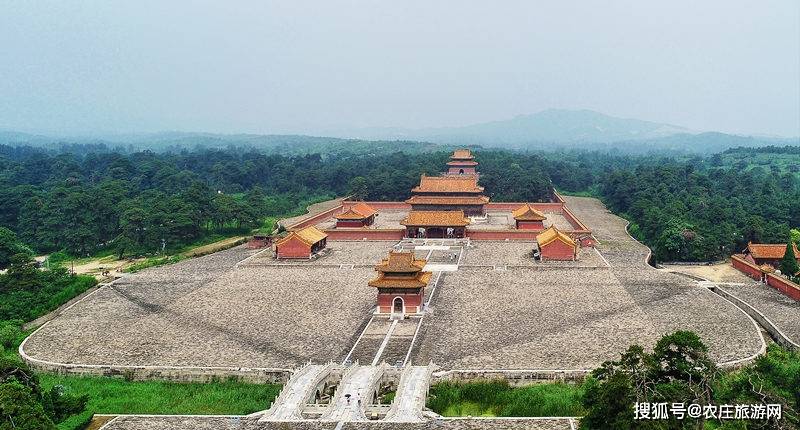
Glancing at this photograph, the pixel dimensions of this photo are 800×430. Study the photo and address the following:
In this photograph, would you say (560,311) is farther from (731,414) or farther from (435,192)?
(435,192)

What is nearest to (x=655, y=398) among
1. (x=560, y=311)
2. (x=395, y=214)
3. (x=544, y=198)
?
(x=560, y=311)

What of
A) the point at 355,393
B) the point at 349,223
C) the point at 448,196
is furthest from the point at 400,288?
the point at 448,196

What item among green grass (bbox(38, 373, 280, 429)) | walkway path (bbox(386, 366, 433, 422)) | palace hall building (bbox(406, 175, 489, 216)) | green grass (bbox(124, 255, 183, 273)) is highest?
palace hall building (bbox(406, 175, 489, 216))

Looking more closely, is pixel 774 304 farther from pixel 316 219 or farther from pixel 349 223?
pixel 316 219

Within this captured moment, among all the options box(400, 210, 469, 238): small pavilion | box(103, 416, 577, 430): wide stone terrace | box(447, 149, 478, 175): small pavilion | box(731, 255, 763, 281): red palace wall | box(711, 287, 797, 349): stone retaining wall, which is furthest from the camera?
box(447, 149, 478, 175): small pavilion

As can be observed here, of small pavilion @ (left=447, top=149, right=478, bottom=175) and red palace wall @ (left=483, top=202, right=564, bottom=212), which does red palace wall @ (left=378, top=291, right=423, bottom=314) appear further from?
small pavilion @ (left=447, top=149, right=478, bottom=175)

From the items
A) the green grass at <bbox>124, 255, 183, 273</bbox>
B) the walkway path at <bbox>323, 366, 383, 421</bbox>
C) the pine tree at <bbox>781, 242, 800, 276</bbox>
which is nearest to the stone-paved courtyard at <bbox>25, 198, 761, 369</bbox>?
the green grass at <bbox>124, 255, 183, 273</bbox>

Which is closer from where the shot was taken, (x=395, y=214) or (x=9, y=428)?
(x=9, y=428)
